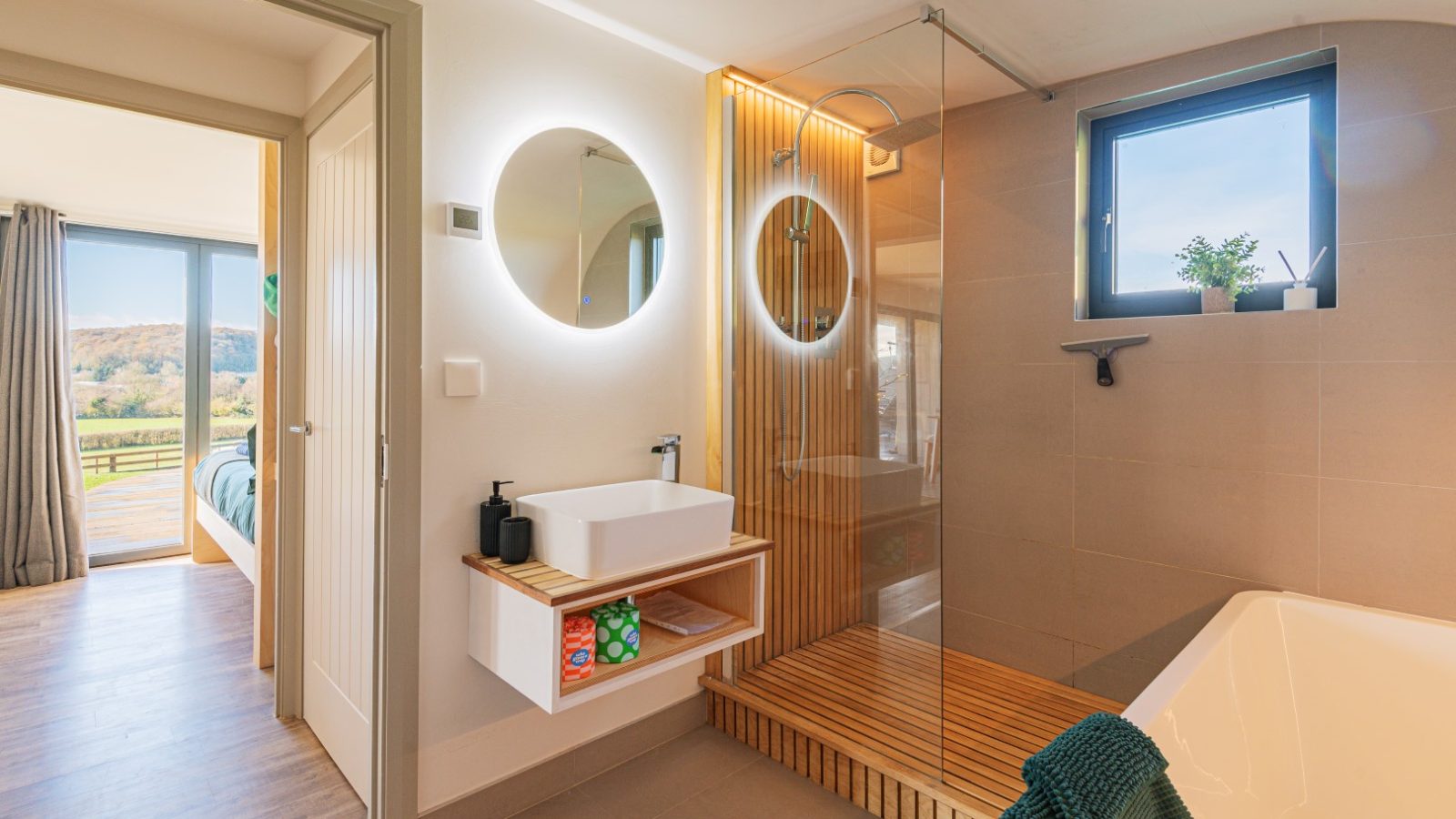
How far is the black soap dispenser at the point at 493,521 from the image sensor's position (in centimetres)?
194

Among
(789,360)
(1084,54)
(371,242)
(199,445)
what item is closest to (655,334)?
(789,360)

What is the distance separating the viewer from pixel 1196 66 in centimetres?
237

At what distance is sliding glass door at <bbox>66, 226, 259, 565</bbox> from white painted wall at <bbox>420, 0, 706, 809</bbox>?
4.19 metres

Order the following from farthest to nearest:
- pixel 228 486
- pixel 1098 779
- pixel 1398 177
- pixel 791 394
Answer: pixel 228 486 < pixel 791 394 < pixel 1398 177 < pixel 1098 779

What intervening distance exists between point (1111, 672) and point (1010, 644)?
0.39 metres

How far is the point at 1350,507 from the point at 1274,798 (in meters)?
0.92

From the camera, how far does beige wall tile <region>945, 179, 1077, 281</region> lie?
268 cm

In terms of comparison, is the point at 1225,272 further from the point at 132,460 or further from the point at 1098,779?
the point at 132,460

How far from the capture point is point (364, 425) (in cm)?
203

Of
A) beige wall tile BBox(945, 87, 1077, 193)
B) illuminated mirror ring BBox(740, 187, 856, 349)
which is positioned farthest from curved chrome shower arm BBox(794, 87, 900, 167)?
beige wall tile BBox(945, 87, 1077, 193)

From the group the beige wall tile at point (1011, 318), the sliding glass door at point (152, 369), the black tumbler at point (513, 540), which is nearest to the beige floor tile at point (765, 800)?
the black tumbler at point (513, 540)

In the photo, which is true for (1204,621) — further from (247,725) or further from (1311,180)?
(247,725)

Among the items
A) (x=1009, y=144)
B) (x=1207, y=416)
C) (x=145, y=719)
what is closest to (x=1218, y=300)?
(x=1207, y=416)

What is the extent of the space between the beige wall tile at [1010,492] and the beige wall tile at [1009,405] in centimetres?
5
